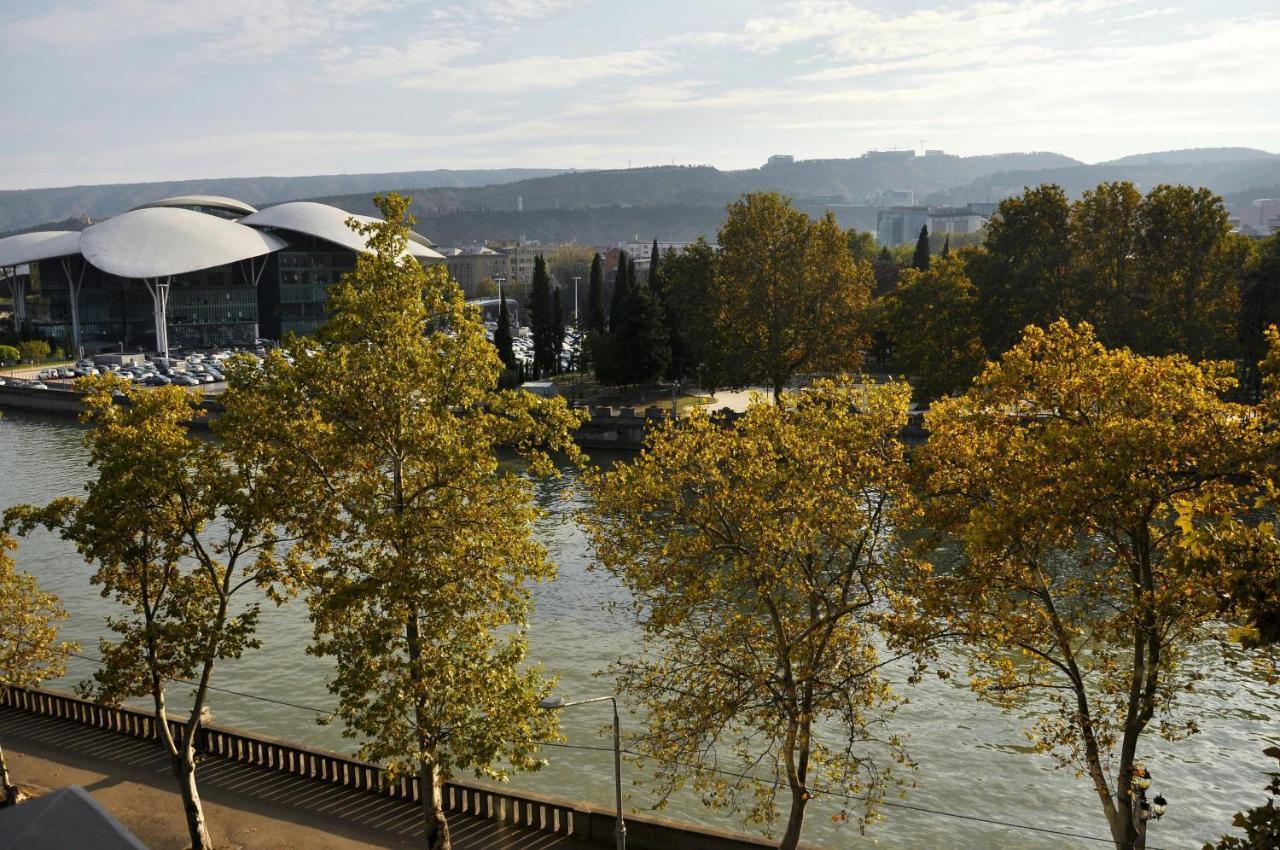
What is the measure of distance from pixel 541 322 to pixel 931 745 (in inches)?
1988

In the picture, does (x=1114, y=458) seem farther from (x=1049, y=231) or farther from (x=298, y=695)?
(x=1049, y=231)

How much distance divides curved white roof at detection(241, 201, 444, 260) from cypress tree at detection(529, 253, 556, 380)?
35505 millimetres

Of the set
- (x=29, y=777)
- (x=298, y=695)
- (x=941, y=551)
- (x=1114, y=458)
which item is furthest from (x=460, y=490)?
(x=941, y=551)

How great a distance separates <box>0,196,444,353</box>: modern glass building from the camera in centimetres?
8981

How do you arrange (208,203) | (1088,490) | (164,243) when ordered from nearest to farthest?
(1088,490)
(164,243)
(208,203)

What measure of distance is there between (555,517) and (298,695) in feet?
48.3

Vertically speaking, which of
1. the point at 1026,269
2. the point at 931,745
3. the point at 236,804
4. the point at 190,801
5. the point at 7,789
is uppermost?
the point at 1026,269

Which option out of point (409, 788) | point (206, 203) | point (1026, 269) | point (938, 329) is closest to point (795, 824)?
point (409, 788)

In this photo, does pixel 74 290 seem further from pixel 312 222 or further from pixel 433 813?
pixel 433 813

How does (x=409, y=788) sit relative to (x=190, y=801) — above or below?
below

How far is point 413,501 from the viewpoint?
40.4 feet

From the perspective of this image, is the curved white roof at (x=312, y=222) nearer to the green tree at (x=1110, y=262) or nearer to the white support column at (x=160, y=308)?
the white support column at (x=160, y=308)

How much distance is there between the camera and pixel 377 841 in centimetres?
1447

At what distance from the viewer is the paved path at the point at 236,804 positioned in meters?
14.4
